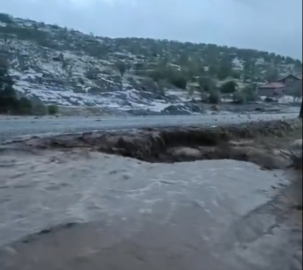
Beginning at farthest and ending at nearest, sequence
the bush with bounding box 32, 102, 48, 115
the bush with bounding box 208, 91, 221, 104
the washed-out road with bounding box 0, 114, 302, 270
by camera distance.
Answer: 1. the bush with bounding box 32, 102, 48, 115
2. the bush with bounding box 208, 91, 221, 104
3. the washed-out road with bounding box 0, 114, 302, 270

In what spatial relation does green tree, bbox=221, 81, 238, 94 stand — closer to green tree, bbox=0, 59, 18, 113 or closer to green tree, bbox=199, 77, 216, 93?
green tree, bbox=199, 77, 216, 93

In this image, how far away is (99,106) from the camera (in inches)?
607

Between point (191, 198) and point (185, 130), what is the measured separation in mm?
5413

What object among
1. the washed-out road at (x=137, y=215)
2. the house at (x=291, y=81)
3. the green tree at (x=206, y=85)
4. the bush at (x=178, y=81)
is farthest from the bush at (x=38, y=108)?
the house at (x=291, y=81)

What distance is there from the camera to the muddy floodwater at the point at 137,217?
3.44 meters

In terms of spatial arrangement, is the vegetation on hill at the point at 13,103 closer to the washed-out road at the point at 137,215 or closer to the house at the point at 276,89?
the washed-out road at the point at 137,215

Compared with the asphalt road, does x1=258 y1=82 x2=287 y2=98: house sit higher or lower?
higher

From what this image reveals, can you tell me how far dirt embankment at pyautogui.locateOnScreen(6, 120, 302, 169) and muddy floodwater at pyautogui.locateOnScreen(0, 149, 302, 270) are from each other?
98 centimetres

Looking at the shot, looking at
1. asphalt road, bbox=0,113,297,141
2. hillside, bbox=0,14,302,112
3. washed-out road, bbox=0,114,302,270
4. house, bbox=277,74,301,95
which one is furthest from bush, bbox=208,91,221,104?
house, bbox=277,74,301,95

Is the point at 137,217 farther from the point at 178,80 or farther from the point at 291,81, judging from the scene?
the point at 178,80

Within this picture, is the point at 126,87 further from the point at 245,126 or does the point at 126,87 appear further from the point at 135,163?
the point at 135,163

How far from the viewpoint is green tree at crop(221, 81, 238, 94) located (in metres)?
8.94

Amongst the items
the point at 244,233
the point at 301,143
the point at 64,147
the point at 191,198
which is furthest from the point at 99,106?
the point at 301,143

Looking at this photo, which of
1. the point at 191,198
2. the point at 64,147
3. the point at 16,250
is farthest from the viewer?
the point at 64,147
